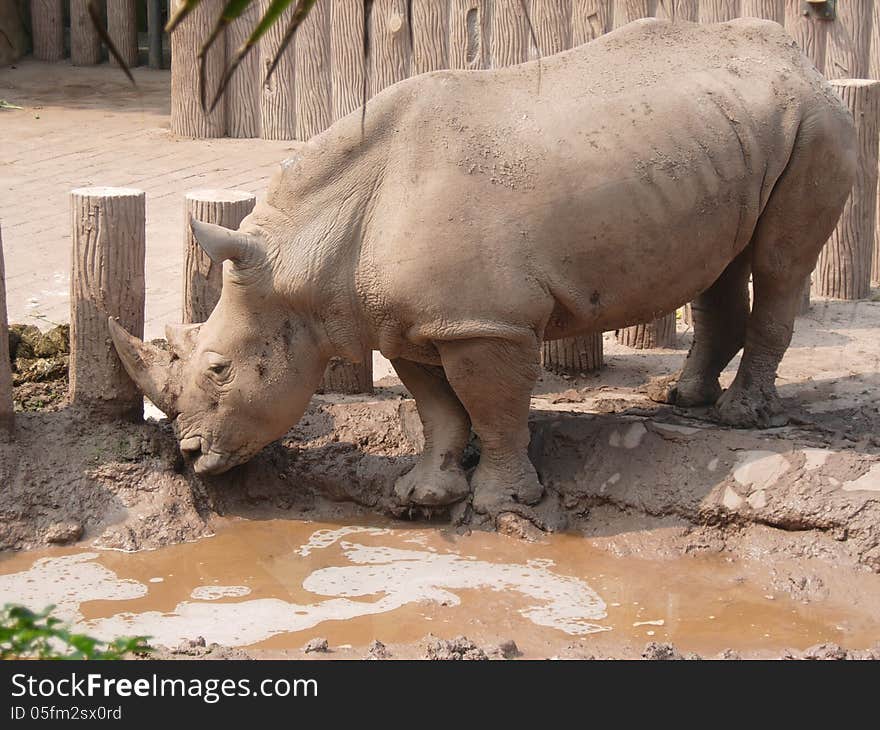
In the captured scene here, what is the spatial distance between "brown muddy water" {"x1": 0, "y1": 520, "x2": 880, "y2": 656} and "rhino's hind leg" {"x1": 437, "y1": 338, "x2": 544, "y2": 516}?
0.74 feet

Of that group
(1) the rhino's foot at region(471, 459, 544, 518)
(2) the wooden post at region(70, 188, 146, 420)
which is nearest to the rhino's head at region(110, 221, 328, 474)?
(2) the wooden post at region(70, 188, 146, 420)

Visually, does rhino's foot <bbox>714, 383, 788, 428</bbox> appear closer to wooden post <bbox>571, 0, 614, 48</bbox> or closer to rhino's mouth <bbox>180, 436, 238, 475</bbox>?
rhino's mouth <bbox>180, 436, 238, 475</bbox>

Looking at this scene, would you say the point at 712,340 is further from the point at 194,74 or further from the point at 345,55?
the point at 194,74

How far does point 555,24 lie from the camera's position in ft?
34.1

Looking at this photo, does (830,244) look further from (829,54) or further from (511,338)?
(511,338)

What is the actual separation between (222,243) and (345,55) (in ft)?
19.1

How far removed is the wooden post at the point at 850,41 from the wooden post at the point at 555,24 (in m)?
1.83

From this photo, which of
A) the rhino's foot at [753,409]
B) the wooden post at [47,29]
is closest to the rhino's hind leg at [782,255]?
the rhino's foot at [753,409]

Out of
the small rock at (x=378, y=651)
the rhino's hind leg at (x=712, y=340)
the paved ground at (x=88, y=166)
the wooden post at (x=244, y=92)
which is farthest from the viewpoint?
the wooden post at (x=244, y=92)

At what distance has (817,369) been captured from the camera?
7910 mm

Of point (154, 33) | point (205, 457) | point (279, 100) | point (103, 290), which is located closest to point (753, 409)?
point (205, 457)

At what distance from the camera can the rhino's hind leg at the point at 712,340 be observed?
7.27m

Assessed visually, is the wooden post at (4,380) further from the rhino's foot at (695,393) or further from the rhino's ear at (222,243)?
the rhino's foot at (695,393)

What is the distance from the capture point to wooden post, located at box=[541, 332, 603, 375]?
7.86 meters
